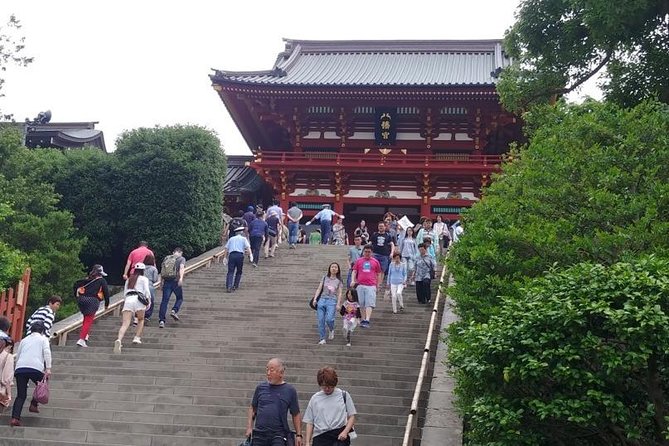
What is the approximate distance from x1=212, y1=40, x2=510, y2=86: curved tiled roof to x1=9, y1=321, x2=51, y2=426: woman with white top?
19.0 meters

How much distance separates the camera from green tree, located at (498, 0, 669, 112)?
426 inches

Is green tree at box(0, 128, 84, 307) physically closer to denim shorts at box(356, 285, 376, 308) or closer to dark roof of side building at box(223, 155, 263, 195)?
denim shorts at box(356, 285, 376, 308)

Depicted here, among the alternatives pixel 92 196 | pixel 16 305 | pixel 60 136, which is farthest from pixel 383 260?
pixel 60 136

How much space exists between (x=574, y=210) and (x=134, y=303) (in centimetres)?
684

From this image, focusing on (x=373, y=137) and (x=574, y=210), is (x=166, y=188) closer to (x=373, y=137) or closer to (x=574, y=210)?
(x=373, y=137)

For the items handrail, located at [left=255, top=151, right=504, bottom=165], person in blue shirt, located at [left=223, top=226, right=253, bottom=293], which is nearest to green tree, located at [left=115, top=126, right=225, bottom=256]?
person in blue shirt, located at [left=223, top=226, right=253, bottom=293]

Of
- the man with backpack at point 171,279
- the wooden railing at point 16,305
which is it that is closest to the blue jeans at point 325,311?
the man with backpack at point 171,279

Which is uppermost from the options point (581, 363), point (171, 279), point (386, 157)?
point (386, 157)

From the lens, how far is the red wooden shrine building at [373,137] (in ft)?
84.6

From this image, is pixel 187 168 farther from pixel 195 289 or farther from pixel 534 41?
pixel 534 41

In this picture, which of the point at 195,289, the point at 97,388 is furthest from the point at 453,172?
the point at 97,388

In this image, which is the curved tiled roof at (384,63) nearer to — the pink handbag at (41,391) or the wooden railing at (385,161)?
the wooden railing at (385,161)

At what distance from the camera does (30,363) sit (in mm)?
8734

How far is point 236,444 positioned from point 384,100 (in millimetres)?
19281
